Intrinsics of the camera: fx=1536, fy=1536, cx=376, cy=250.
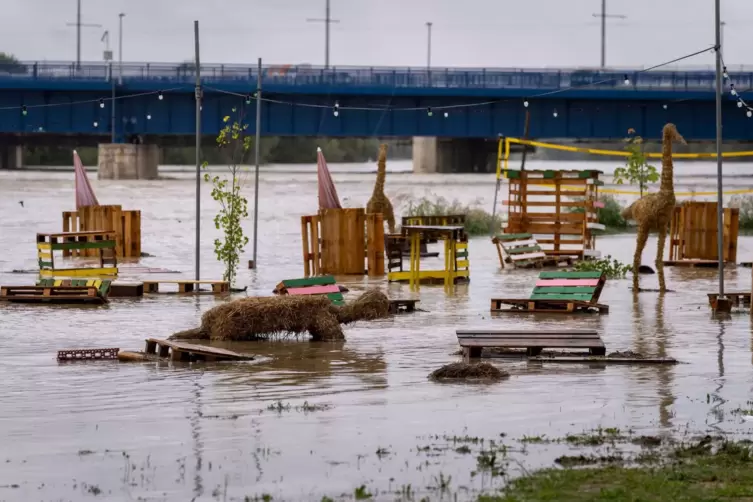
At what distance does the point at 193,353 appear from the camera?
17.7 metres

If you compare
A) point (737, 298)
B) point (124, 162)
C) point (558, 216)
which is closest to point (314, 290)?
point (737, 298)

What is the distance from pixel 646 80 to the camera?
3438 inches

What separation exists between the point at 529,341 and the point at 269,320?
137 inches

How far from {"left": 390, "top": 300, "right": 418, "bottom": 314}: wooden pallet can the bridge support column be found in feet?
233

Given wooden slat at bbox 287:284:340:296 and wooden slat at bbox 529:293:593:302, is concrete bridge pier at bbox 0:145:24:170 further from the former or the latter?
wooden slat at bbox 529:293:593:302

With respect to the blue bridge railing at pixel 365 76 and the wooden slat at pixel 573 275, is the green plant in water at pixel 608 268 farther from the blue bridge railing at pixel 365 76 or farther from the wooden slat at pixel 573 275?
the blue bridge railing at pixel 365 76

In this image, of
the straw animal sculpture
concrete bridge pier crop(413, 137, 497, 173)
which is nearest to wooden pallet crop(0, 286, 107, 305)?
the straw animal sculpture

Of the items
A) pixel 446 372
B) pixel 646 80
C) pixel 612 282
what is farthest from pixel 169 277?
pixel 646 80

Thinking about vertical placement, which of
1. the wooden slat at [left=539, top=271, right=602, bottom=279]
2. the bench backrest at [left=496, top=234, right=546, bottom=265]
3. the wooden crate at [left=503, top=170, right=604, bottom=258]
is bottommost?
the wooden slat at [left=539, top=271, right=602, bottom=279]

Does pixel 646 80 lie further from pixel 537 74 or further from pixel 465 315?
pixel 465 315

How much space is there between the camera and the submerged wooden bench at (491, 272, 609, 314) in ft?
78.2

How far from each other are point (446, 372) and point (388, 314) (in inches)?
282

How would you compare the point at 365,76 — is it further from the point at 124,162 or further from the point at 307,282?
Answer: the point at 307,282

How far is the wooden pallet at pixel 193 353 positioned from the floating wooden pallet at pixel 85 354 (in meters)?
0.54
